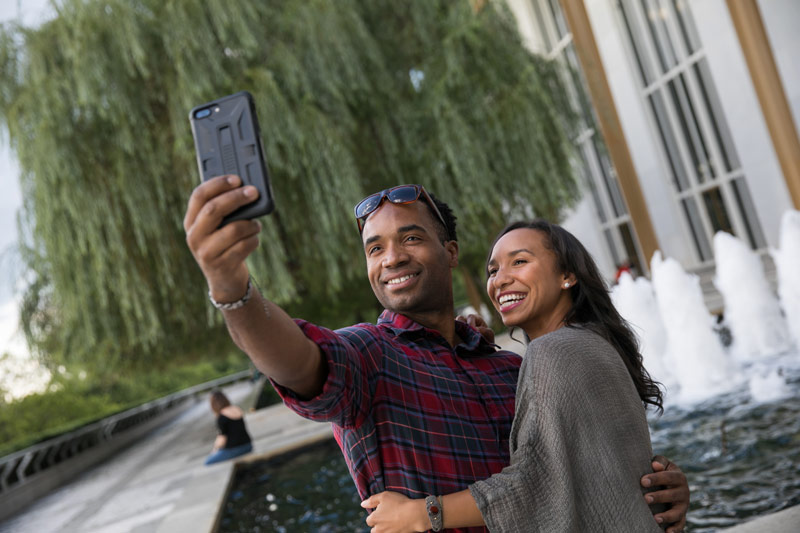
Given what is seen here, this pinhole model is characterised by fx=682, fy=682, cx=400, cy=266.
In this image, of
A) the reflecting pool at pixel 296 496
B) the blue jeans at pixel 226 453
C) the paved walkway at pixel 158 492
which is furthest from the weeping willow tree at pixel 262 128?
the reflecting pool at pixel 296 496

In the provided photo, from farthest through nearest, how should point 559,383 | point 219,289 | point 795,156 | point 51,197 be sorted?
point 795,156
point 51,197
point 559,383
point 219,289

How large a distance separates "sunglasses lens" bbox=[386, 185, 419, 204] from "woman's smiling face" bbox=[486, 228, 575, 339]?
432 mm

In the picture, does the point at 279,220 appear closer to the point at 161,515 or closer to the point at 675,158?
the point at 161,515

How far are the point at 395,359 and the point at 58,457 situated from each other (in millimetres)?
16739

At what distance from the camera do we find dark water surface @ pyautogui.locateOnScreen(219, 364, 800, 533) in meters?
4.56

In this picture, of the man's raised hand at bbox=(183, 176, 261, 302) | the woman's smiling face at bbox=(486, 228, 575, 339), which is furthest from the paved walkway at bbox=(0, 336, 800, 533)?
the man's raised hand at bbox=(183, 176, 261, 302)

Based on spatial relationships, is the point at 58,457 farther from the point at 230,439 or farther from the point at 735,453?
the point at 735,453

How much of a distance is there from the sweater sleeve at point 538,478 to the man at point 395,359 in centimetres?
14

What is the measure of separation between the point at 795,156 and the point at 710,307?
4.72 m

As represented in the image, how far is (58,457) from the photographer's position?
1587 cm

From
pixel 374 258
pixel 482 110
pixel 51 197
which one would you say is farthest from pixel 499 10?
pixel 374 258

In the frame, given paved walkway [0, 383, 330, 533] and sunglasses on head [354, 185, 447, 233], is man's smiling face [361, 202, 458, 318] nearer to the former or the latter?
sunglasses on head [354, 185, 447, 233]

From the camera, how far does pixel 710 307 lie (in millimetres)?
11141

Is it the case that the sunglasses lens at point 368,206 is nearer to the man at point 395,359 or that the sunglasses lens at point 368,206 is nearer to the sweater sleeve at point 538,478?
the man at point 395,359
